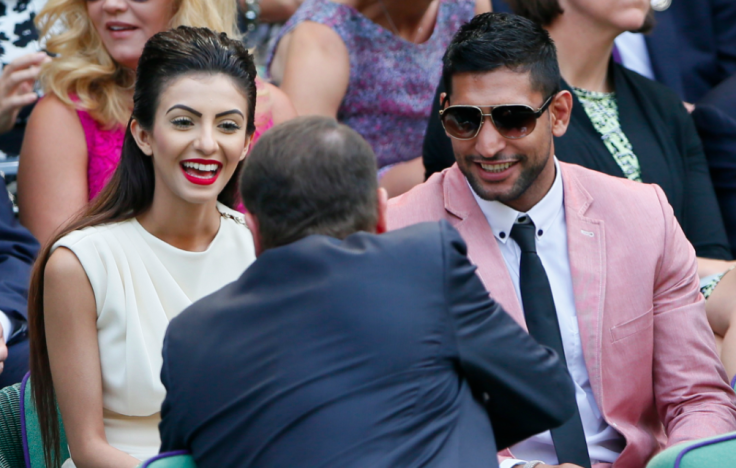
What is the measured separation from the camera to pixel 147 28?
319 centimetres

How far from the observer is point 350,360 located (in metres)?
1.43

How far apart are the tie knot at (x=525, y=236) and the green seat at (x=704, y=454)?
0.80 m

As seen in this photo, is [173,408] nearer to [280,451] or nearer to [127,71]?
[280,451]

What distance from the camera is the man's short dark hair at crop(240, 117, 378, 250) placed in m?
1.49

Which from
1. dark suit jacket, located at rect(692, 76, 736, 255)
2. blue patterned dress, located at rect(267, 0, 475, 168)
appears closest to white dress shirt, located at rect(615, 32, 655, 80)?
dark suit jacket, located at rect(692, 76, 736, 255)

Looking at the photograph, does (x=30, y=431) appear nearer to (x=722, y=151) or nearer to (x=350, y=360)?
(x=350, y=360)

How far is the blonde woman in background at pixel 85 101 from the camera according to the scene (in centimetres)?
300

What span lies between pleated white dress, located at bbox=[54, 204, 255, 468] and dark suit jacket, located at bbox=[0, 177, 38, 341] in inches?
23.1

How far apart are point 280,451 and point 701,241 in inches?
89.3

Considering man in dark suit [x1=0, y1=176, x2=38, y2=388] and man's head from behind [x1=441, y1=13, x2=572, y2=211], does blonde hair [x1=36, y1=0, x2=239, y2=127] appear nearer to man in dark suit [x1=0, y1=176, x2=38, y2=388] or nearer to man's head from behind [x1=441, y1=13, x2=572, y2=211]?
man in dark suit [x1=0, y1=176, x2=38, y2=388]

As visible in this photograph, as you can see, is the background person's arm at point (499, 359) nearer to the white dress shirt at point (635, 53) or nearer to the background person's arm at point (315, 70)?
the background person's arm at point (315, 70)

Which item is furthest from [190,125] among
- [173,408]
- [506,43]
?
[173,408]

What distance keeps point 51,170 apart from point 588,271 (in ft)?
5.83

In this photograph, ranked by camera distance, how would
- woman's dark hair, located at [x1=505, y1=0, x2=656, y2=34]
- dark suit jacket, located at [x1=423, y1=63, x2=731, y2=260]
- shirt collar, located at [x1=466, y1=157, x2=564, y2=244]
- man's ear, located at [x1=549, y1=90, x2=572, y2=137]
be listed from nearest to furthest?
shirt collar, located at [x1=466, y1=157, x2=564, y2=244] → man's ear, located at [x1=549, y1=90, x2=572, y2=137] → dark suit jacket, located at [x1=423, y1=63, x2=731, y2=260] → woman's dark hair, located at [x1=505, y1=0, x2=656, y2=34]
